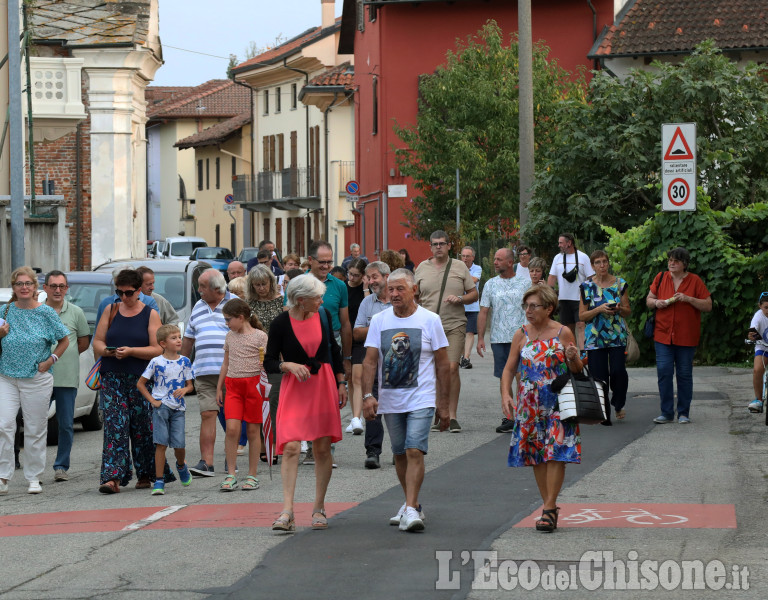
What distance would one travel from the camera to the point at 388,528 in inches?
347

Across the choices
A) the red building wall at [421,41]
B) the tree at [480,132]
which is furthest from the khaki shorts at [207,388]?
the red building wall at [421,41]

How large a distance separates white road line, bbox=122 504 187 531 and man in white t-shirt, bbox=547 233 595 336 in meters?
7.92

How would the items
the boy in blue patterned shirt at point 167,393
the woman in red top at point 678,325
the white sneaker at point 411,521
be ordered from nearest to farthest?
the white sneaker at point 411,521 < the boy in blue patterned shirt at point 167,393 < the woman in red top at point 678,325

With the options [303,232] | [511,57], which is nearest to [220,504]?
[511,57]

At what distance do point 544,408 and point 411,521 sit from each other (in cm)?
112

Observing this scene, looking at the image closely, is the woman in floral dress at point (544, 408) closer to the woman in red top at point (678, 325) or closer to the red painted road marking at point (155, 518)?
the red painted road marking at point (155, 518)

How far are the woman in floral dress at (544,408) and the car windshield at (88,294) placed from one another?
353 inches

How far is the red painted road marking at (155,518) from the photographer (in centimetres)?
920

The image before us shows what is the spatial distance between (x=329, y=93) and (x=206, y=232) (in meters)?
28.9

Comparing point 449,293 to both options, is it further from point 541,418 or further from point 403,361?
point 541,418

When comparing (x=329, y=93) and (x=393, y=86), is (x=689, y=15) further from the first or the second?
(x=329, y=93)

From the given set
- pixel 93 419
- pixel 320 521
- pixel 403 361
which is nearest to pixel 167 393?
pixel 320 521

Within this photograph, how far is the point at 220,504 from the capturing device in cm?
1013

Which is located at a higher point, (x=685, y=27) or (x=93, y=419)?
(x=685, y=27)
